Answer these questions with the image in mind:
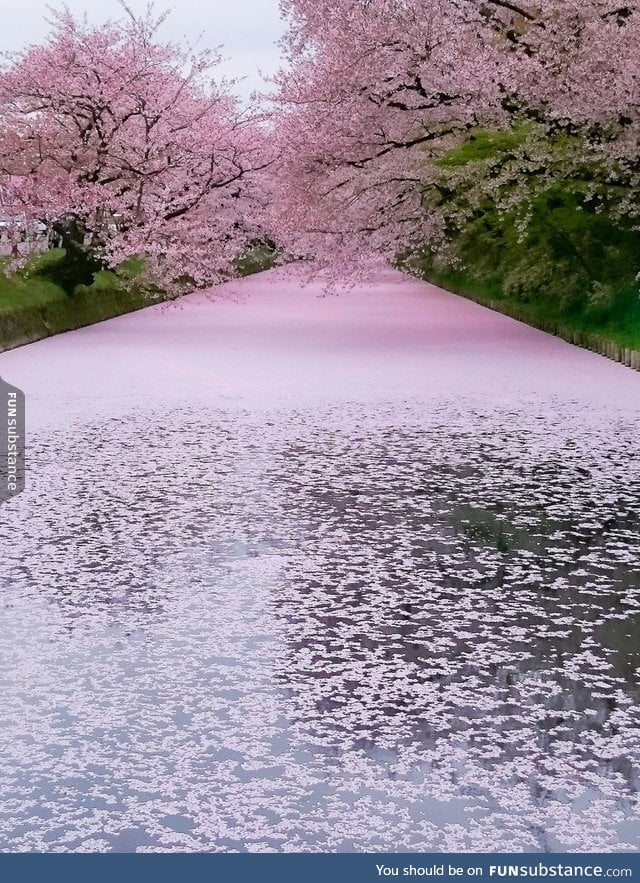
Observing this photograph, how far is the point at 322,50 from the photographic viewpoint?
107 ft

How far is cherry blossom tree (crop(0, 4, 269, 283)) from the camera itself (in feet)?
114

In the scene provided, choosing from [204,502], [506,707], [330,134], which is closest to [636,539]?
[204,502]

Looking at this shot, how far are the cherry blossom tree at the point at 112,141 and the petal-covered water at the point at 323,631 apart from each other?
17.8m

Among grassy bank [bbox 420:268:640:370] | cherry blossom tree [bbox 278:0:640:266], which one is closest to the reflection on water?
grassy bank [bbox 420:268:640:370]

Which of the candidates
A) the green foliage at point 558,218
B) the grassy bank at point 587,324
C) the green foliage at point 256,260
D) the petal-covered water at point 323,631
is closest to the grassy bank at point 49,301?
the green foliage at point 558,218

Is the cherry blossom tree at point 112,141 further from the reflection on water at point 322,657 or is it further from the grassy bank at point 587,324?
the reflection on water at point 322,657

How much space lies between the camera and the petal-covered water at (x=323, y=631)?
5.33 meters

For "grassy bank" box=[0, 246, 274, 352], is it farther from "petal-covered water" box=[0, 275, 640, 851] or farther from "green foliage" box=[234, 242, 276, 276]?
"green foliage" box=[234, 242, 276, 276]

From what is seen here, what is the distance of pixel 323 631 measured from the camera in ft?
25.9

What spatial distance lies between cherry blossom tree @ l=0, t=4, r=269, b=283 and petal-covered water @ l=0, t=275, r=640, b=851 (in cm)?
1784

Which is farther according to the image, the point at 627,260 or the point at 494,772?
the point at 627,260

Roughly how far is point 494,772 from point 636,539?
16.7 feet

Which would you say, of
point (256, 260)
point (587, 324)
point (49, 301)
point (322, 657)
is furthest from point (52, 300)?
point (256, 260)

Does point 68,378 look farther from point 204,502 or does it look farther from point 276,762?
point 276,762
